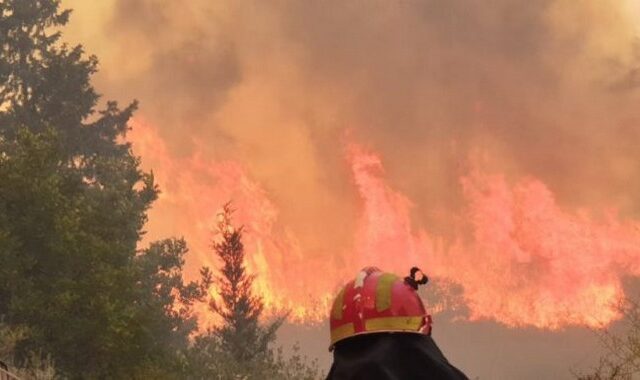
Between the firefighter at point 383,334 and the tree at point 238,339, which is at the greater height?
the tree at point 238,339

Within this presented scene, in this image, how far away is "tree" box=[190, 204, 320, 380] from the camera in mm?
50344

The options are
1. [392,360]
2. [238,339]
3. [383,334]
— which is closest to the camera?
[392,360]

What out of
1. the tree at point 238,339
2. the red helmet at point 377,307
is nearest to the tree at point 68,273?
the tree at point 238,339

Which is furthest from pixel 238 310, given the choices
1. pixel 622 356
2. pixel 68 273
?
pixel 622 356

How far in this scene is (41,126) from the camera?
50.6m

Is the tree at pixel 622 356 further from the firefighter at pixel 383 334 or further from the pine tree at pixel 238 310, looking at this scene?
the pine tree at pixel 238 310

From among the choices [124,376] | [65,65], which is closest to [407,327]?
[124,376]

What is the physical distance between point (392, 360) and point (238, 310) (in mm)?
61065

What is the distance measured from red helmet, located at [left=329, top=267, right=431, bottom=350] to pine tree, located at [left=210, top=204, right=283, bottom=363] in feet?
184

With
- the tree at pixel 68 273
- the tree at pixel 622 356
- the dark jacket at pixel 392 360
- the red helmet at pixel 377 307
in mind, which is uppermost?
the tree at pixel 68 273

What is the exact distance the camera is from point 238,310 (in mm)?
62719

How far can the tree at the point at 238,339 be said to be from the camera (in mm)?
50344

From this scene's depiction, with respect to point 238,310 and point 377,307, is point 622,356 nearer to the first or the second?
point 377,307

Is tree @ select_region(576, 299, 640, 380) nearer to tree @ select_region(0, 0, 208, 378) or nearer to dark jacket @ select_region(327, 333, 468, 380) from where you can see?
dark jacket @ select_region(327, 333, 468, 380)
